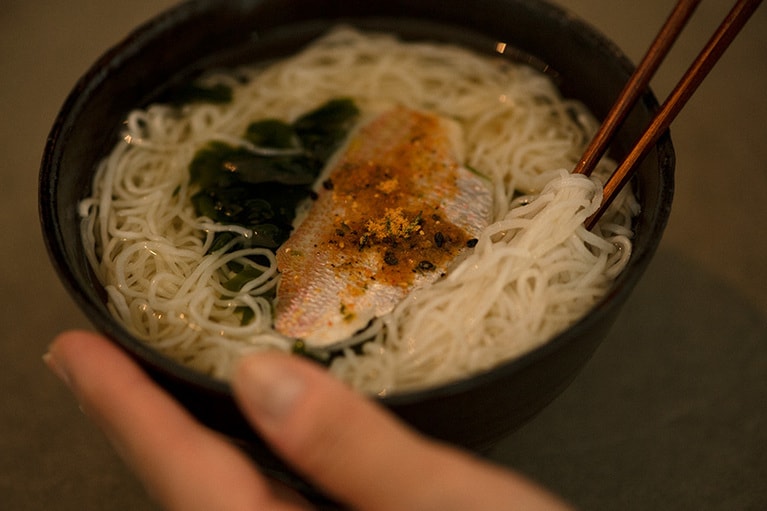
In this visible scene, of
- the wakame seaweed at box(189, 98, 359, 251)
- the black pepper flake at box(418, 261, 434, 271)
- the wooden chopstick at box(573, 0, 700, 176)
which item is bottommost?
the wakame seaweed at box(189, 98, 359, 251)

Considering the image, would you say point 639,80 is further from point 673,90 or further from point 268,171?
point 268,171

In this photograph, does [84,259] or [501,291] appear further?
[84,259]

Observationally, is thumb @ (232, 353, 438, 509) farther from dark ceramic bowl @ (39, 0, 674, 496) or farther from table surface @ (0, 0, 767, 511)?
table surface @ (0, 0, 767, 511)

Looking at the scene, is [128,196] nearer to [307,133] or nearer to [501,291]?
[307,133]

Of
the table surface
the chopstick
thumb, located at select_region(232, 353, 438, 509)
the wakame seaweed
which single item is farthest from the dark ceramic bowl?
the table surface

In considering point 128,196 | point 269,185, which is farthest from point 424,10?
point 128,196
